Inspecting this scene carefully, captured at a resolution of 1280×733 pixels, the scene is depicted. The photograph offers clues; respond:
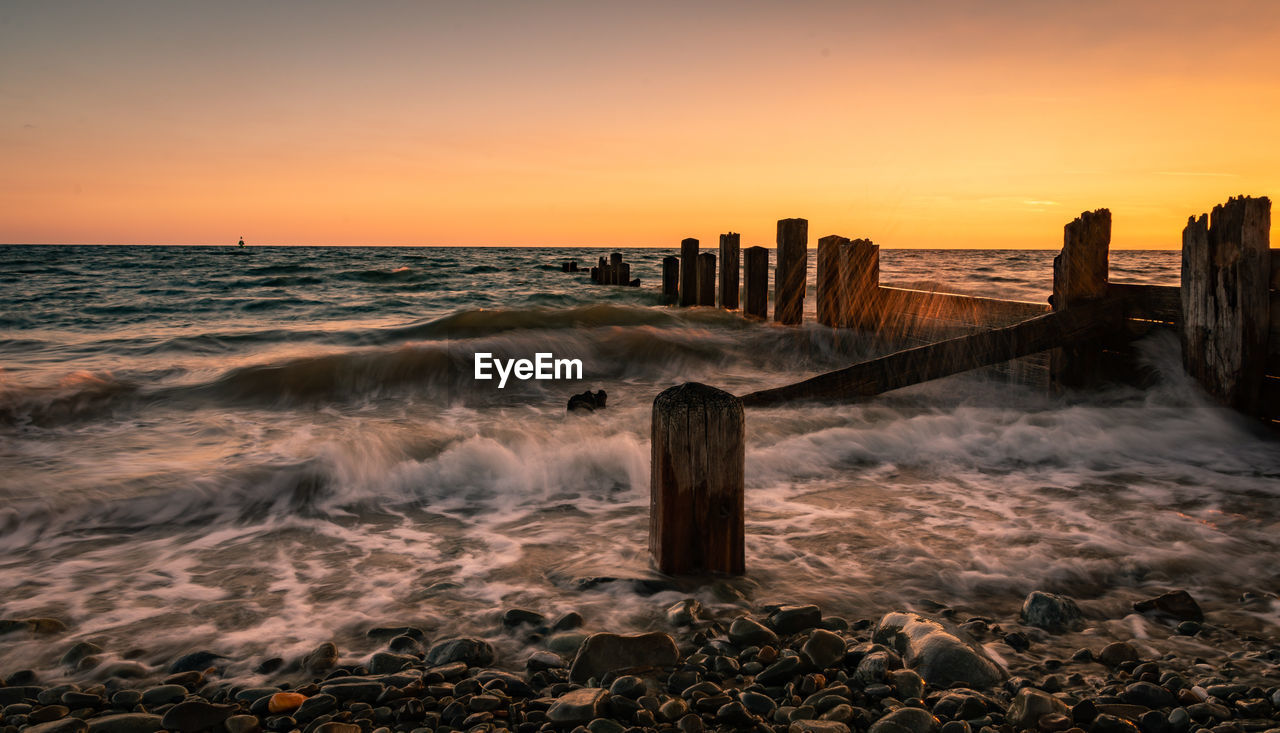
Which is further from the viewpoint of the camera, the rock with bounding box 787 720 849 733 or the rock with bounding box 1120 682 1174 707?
the rock with bounding box 1120 682 1174 707

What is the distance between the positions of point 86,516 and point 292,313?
15606 mm

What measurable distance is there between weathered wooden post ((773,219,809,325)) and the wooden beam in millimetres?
5259

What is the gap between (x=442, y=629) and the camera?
3195 mm

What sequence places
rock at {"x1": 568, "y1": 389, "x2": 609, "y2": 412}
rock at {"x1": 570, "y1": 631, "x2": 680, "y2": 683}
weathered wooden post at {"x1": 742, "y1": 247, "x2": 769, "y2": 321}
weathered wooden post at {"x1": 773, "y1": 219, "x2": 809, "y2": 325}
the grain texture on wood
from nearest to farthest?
1. rock at {"x1": 570, "y1": 631, "x2": 680, "y2": 683}
2. rock at {"x1": 568, "y1": 389, "x2": 609, "y2": 412}
3. weathered wooden post at {"x1": 773, "y1": 219, "x2": 809, "y2": 325}
4. weathered wooden post at {"x1": 742, "y1": 247, "x2": 769, "y2": 321}
5. the grain texture on wood

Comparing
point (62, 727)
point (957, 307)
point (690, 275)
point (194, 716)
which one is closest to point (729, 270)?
point (690, 275)

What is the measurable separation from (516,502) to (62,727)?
293 centimetres

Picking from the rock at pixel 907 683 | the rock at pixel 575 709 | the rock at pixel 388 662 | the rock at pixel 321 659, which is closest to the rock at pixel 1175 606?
the rock at pixel 907 683

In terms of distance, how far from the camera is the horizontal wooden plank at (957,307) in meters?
8.10

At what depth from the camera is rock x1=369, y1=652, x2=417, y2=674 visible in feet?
9.18

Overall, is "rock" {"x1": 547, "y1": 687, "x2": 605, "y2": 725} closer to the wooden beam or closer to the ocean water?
the ocean water

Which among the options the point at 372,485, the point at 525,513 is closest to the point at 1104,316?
the point at 525,513

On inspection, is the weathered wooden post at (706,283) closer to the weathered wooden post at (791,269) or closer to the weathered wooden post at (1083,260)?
the weathered wooden post at (791,269)

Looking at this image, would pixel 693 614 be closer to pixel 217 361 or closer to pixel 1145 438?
pixel 1145 438

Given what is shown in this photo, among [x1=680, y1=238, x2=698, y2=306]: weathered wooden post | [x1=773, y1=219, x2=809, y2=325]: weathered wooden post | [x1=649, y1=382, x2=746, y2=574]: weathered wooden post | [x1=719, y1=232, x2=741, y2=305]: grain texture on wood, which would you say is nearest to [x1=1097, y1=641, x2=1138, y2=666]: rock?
[x1=649, y1=382, x2=746, y2=574]: weathered wooden post
